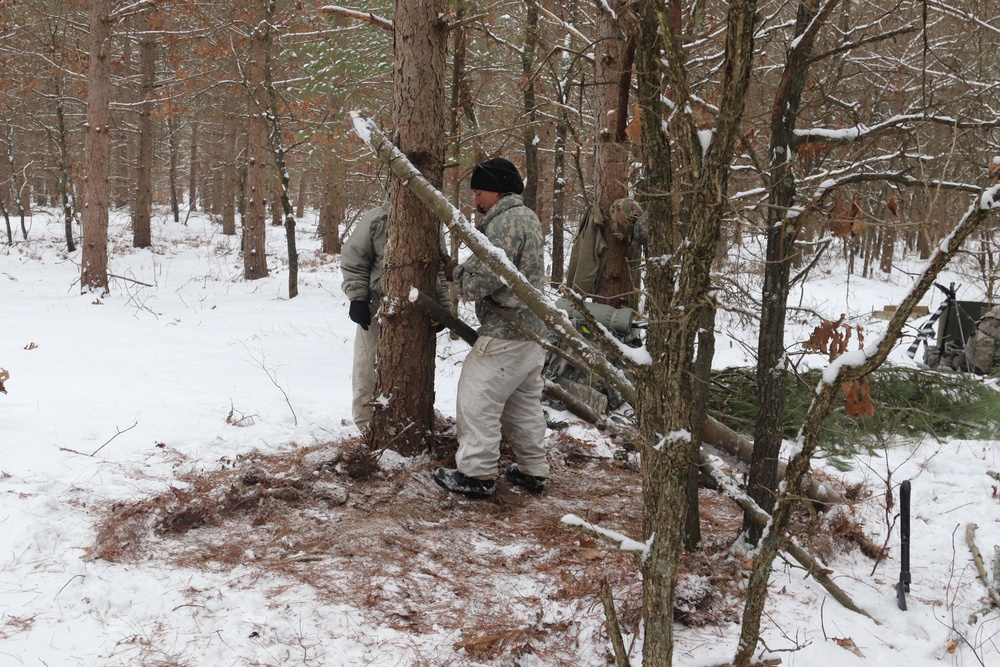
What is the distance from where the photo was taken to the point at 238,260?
715 inches

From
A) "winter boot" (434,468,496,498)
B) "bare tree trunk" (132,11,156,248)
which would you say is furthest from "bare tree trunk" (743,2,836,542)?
"bare tree trunk" (132,11,156,248)

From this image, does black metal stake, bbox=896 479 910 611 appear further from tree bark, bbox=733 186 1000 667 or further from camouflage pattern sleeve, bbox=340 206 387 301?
camouflage pattern sleeve, bbox=340 206 387 301

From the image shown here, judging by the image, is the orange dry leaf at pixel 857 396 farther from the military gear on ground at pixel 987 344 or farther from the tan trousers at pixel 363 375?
the military gear on ground at pixel 987 344

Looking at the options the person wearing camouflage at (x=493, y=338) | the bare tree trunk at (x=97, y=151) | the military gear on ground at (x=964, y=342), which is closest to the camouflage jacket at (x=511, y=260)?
the person wearing camouflage at (x=493, y=338)

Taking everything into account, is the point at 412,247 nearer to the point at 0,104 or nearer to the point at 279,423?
the point at 279,423

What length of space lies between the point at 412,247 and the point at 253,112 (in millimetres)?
11854

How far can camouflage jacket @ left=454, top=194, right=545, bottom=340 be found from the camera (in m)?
3.95

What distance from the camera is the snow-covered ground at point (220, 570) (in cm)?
267

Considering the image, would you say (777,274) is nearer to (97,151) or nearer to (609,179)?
(609,179)

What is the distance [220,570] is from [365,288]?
2235 mm

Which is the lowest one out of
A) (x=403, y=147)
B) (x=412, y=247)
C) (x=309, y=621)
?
(x=309, y=621)

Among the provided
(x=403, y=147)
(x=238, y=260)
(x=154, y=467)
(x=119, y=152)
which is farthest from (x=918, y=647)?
(x=119, y=152)

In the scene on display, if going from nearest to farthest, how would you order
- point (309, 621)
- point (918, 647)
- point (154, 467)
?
point (309, 621), point (918, 647), point (154, 467)

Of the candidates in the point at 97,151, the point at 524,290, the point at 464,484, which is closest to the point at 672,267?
the point at 524,290
